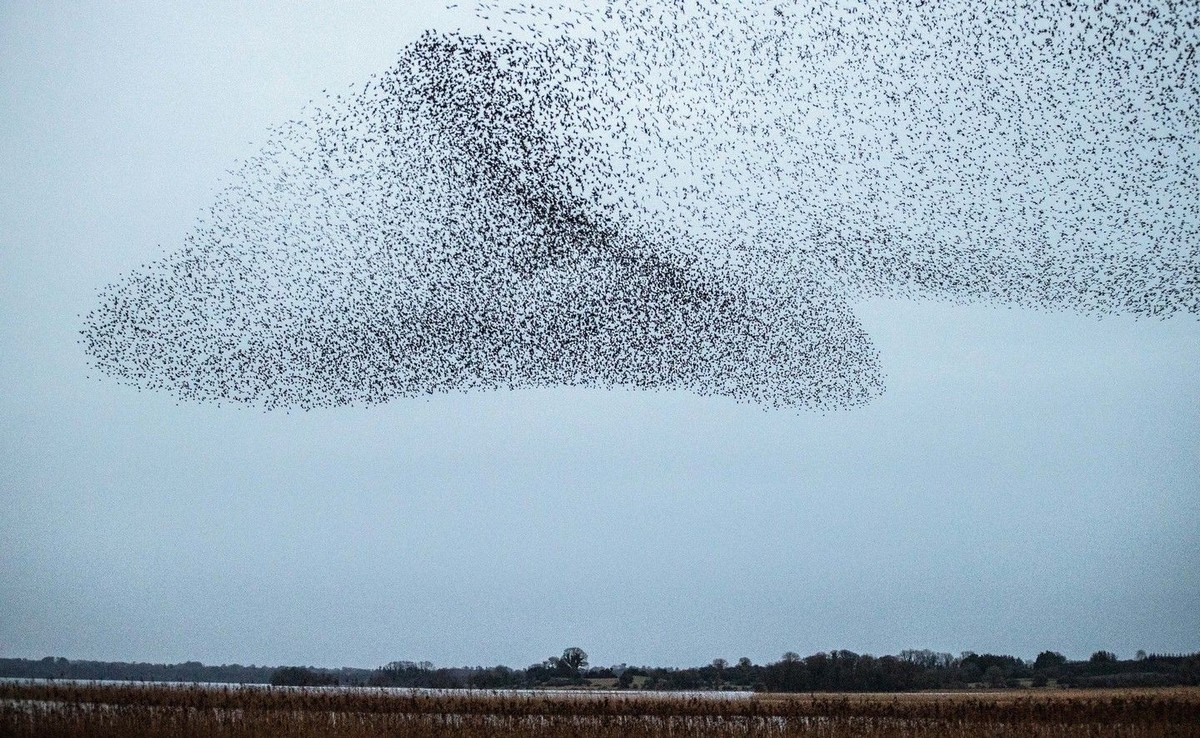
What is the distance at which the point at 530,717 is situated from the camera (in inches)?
1172

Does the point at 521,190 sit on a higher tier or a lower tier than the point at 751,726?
higher

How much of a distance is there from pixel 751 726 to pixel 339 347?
14.3 metres

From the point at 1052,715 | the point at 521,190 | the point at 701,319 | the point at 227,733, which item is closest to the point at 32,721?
the point at 227,733

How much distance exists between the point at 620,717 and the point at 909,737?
9239mm

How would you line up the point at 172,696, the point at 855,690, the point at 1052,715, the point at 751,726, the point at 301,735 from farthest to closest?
1. the point at 855,690
2. the point at 172,696
3. the point at 1052,715
4. the point at 751,726
5. the point at 301,735

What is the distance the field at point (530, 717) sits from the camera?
941 inches

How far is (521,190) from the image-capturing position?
77.9 feet

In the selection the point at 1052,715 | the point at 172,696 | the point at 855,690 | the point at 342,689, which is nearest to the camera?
the point at 1052,715

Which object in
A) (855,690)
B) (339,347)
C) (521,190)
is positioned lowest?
(855,690)

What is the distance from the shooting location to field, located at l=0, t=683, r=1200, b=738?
78.4 ft

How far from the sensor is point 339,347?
2728 cm

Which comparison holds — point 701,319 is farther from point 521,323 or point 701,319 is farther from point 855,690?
point 855,690

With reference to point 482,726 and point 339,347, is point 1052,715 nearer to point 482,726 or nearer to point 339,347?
point 482,726

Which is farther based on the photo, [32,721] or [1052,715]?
[1052,715]
